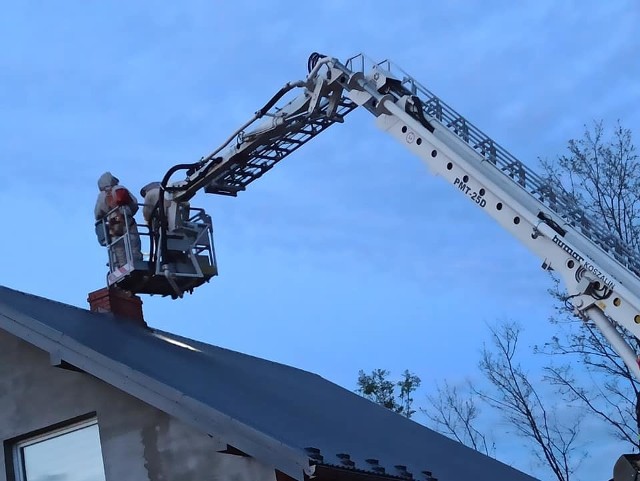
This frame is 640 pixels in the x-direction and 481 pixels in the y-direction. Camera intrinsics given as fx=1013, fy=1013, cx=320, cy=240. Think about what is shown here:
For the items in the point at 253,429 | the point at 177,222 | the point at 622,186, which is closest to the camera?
the point at 253,429

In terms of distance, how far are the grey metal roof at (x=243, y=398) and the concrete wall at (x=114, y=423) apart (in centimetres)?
39

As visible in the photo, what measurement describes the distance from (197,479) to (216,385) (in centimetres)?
245

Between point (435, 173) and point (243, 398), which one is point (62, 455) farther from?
point (435, 173)

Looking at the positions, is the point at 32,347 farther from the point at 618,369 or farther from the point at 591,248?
the point at 618,369

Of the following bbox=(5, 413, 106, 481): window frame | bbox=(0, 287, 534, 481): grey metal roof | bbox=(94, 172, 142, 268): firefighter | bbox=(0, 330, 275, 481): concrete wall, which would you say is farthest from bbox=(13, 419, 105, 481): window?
bbox=(94, 172, 142, 268): firefighter

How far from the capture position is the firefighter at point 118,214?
55.4 feet

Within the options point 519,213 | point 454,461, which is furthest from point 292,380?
point 519,213

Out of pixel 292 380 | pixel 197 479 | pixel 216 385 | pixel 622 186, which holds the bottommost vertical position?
pixel 197 479

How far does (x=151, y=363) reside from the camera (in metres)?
12.6

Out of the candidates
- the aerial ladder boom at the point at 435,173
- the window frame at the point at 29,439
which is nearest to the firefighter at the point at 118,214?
the aerial ladder boom at the point at 435,173

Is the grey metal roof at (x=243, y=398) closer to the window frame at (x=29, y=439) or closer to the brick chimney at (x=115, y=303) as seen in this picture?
the brick chimney at (x=115, y=303)

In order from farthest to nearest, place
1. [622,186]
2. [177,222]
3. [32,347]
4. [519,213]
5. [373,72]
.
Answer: [622,186] < [177,222] < [373,72] < [519,213] < [32,347]

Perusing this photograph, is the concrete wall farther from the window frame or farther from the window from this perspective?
the window

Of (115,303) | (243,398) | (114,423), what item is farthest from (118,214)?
(114,423)
